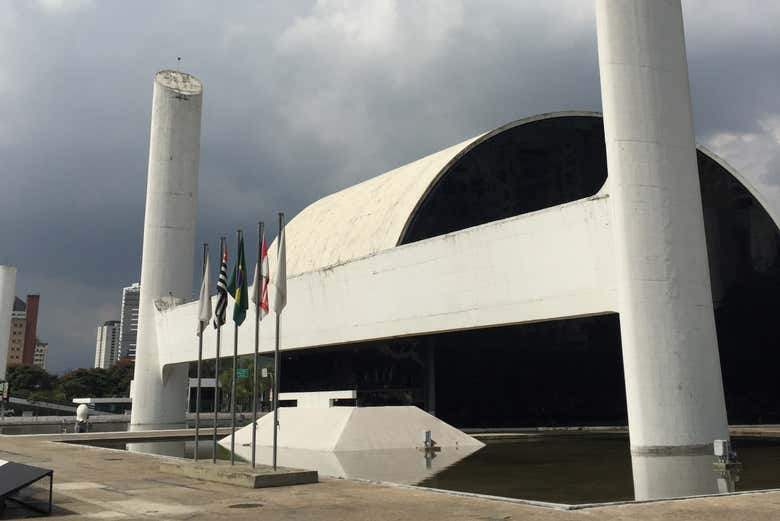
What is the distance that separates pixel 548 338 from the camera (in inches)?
1609

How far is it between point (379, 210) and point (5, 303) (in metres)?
56.8

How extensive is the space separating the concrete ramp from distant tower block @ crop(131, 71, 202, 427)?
22.5 metres

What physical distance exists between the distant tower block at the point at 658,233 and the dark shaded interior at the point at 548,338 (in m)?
15.2

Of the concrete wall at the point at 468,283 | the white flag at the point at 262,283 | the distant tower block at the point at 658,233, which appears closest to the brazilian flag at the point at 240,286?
the white flag at the point at 262,283

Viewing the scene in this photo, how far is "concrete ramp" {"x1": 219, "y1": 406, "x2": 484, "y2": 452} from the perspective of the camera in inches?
950

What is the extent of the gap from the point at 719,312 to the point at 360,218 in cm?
2008

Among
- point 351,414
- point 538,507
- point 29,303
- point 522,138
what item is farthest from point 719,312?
point 29,303

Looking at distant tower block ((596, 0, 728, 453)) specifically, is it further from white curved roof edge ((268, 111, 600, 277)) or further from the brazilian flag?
white curved roof edge ((268, 111, 600, 277))

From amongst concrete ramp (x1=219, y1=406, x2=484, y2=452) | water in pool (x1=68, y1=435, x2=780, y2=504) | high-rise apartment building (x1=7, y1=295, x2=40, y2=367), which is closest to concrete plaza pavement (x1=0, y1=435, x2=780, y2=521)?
water in pool (x1=68, y1=435, x2=780, y2=504)

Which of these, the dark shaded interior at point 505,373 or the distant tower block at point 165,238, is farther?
the distant tower block at point 165,238

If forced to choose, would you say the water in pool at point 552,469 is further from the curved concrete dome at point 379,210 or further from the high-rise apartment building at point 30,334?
the high-rise apartment building at point 30,334

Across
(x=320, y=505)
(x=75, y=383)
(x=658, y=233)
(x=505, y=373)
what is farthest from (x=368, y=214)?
(x=75, y=383)

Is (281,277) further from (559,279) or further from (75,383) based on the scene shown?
(75,383)

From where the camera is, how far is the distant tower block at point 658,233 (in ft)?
65.1
